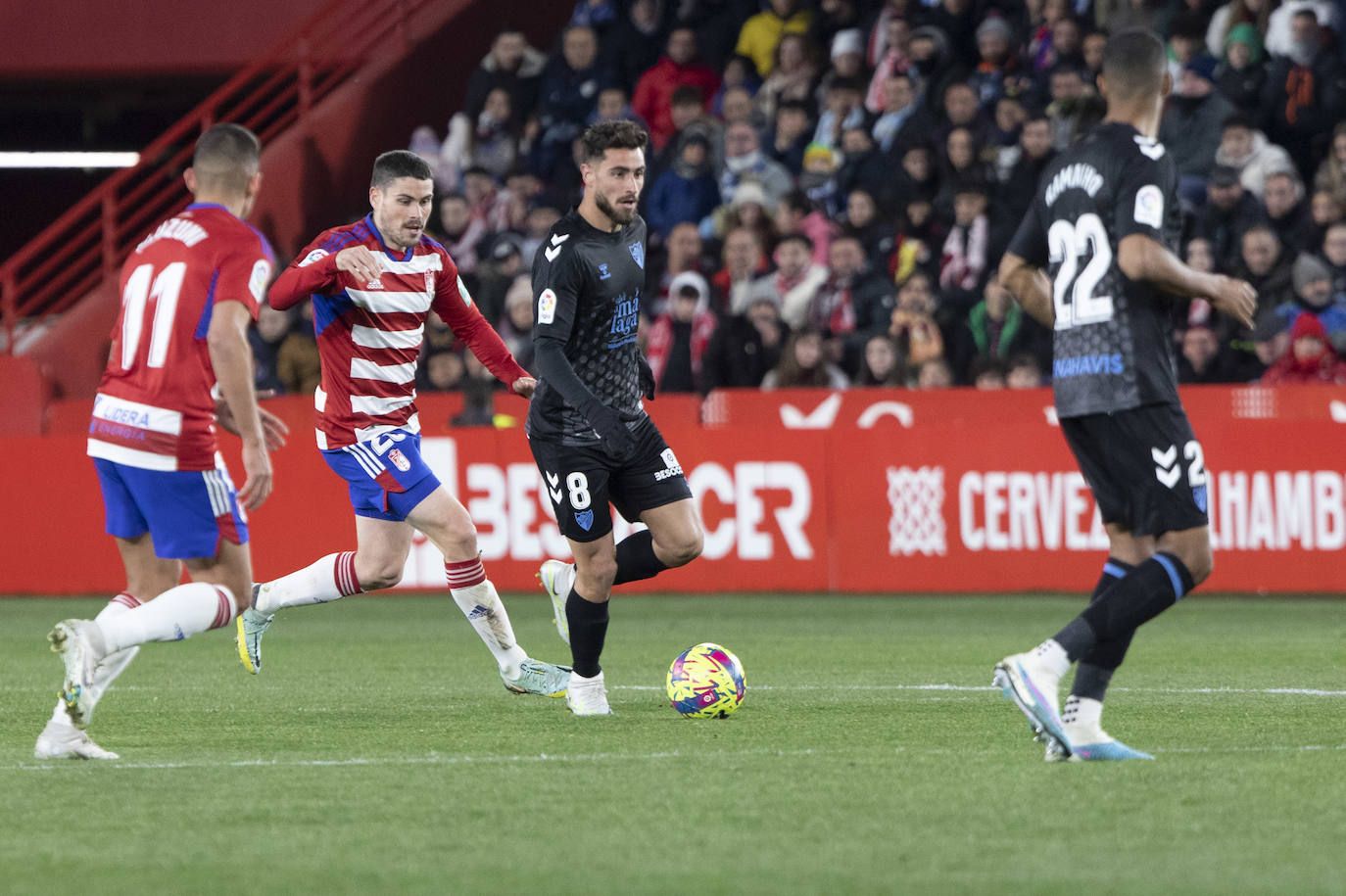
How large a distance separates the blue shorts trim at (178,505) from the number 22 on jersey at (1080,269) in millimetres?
2882

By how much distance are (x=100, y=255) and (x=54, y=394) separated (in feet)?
15.3

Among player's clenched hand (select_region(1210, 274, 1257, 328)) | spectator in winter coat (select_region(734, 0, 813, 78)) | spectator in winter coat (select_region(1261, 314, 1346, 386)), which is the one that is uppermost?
spectator in winter coat (select_region(734, 0, 813, 78))

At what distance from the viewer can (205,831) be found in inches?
204

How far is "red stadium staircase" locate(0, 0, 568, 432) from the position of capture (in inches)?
779

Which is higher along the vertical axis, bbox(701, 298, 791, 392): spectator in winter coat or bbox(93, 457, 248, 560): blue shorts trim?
bbox(701, 298, 791, 392): spectator in winter coat

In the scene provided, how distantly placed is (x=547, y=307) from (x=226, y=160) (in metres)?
1.40

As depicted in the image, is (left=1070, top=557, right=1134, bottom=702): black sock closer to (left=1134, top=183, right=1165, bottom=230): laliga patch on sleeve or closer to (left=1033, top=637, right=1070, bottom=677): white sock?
(left=1033, top=637, right=1070, bottom=677): white sock

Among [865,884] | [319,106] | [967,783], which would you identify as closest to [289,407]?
[319,106]

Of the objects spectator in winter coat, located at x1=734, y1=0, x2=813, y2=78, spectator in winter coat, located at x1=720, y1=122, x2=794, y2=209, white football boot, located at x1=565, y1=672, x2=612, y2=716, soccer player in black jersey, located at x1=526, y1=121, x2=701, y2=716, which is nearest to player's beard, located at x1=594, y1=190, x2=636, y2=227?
soccer player in black jersey, located at x1=526, y1=121, x2=701, y2=716

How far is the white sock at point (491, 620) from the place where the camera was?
8.47 meters

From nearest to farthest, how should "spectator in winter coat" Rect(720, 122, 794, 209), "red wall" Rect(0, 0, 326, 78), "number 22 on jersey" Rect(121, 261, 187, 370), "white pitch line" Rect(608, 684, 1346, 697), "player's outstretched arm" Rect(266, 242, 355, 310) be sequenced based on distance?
1. "number 22 on jersey" Rect(121, 261, 187, 370)
2. "player's outstretched arm" Rect(266, 242, 355, 310)
3. "white pitch line" Rect(608, 684, 1346, 697)
4. "spectator in winter coat" Rect(720, 122, 794, 209)
5. "red wall" Rect(0, 0, 326, 78)

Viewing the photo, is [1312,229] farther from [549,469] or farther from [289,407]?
[549,469]

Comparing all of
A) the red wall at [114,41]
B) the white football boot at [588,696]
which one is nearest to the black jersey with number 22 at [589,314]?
the white football boot at [588,696]

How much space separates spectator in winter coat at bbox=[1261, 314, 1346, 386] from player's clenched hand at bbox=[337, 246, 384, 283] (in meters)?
8.62
